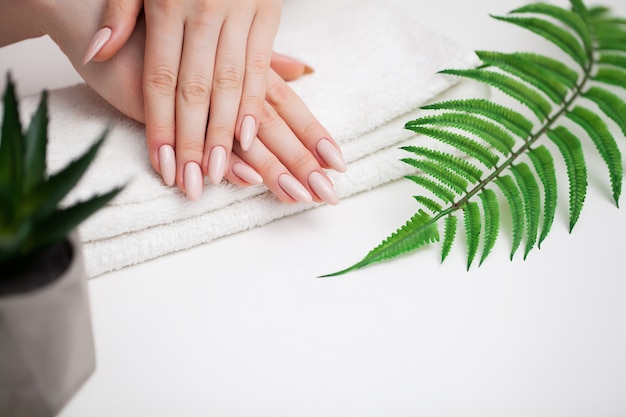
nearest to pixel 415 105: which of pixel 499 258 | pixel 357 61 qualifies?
pixel 357 61

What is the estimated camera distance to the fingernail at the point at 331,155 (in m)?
0.85

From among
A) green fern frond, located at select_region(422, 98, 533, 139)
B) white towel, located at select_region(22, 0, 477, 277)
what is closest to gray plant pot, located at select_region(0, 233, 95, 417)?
white towel, located at select_region(22, 0, 477, 277)

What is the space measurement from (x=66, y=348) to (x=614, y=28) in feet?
2.51

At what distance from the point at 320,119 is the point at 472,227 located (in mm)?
287

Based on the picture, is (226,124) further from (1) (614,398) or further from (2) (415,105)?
Result: (1) (614,398)

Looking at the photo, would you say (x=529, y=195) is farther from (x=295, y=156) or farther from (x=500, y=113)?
(x=295, y=156)

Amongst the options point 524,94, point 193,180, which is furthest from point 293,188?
point 524,94

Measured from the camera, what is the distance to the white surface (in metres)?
0.64

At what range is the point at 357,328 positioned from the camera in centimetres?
71

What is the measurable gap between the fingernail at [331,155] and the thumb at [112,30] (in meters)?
0.33

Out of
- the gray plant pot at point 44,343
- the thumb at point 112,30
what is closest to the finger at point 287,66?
the thumb at point 112,30

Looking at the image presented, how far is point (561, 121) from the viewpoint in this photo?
1049 mm

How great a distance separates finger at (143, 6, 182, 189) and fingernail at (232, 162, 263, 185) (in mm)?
89

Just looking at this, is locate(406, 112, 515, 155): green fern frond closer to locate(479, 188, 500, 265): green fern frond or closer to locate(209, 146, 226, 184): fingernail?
locate(479, 188, 500, 265): green fern frond
